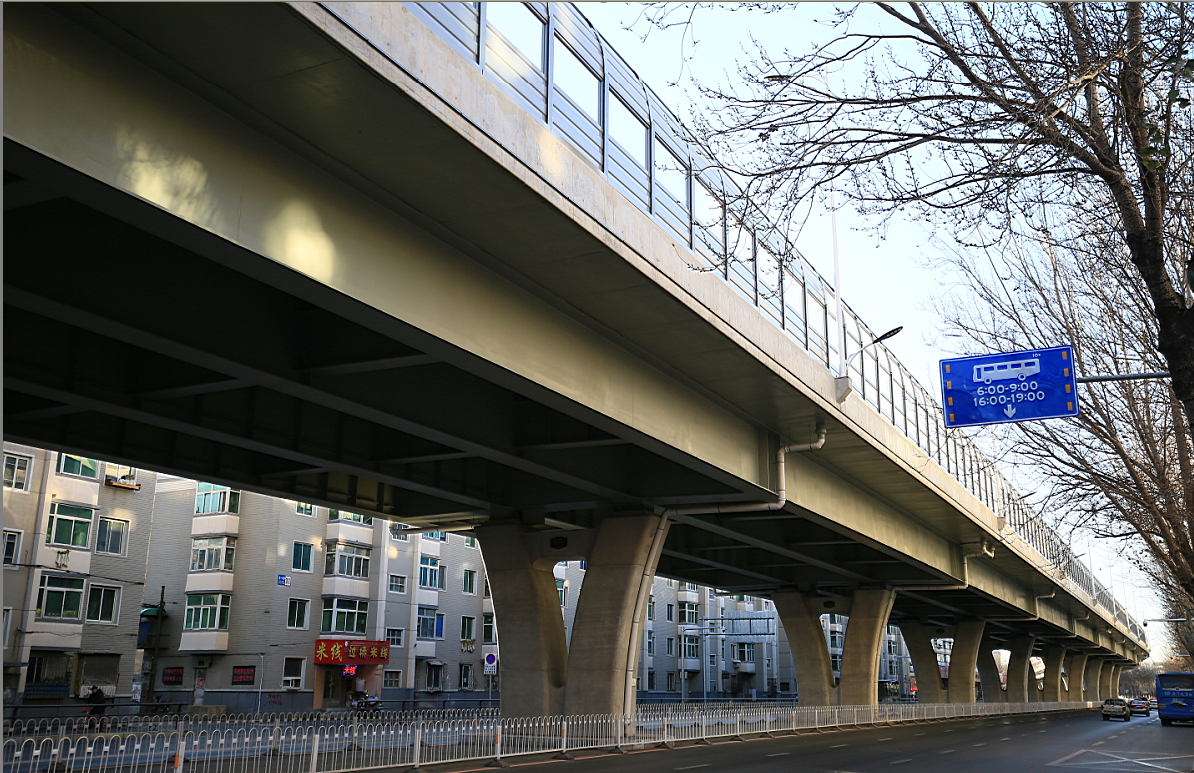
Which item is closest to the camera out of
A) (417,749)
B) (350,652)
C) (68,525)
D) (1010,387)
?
(1010,387)

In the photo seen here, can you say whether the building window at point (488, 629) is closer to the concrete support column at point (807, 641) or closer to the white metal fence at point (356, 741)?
the concrete support column at point (807, 641)

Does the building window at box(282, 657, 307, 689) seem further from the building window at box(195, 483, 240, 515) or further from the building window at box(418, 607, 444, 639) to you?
the building window at box(418, 607, 444, 639)

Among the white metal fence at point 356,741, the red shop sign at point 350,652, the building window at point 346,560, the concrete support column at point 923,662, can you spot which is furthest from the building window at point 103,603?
the concrete support column at point 923,662

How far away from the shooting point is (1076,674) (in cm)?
9988

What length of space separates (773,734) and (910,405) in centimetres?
1277

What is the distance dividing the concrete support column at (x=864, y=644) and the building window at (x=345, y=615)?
79.6ft

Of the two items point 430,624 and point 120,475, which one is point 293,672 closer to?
point 430,624

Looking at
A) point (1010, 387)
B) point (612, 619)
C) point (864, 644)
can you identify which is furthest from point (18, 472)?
point (1010, 387)

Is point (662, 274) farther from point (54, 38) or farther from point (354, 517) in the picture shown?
point (354, 517)

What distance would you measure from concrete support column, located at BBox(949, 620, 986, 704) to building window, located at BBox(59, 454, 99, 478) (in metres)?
49.7

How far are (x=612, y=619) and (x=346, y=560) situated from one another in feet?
98.4

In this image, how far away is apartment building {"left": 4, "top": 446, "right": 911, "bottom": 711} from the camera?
3622 centimetres

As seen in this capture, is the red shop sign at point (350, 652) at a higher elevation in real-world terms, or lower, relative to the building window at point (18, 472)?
lower

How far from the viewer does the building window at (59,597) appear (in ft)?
118
